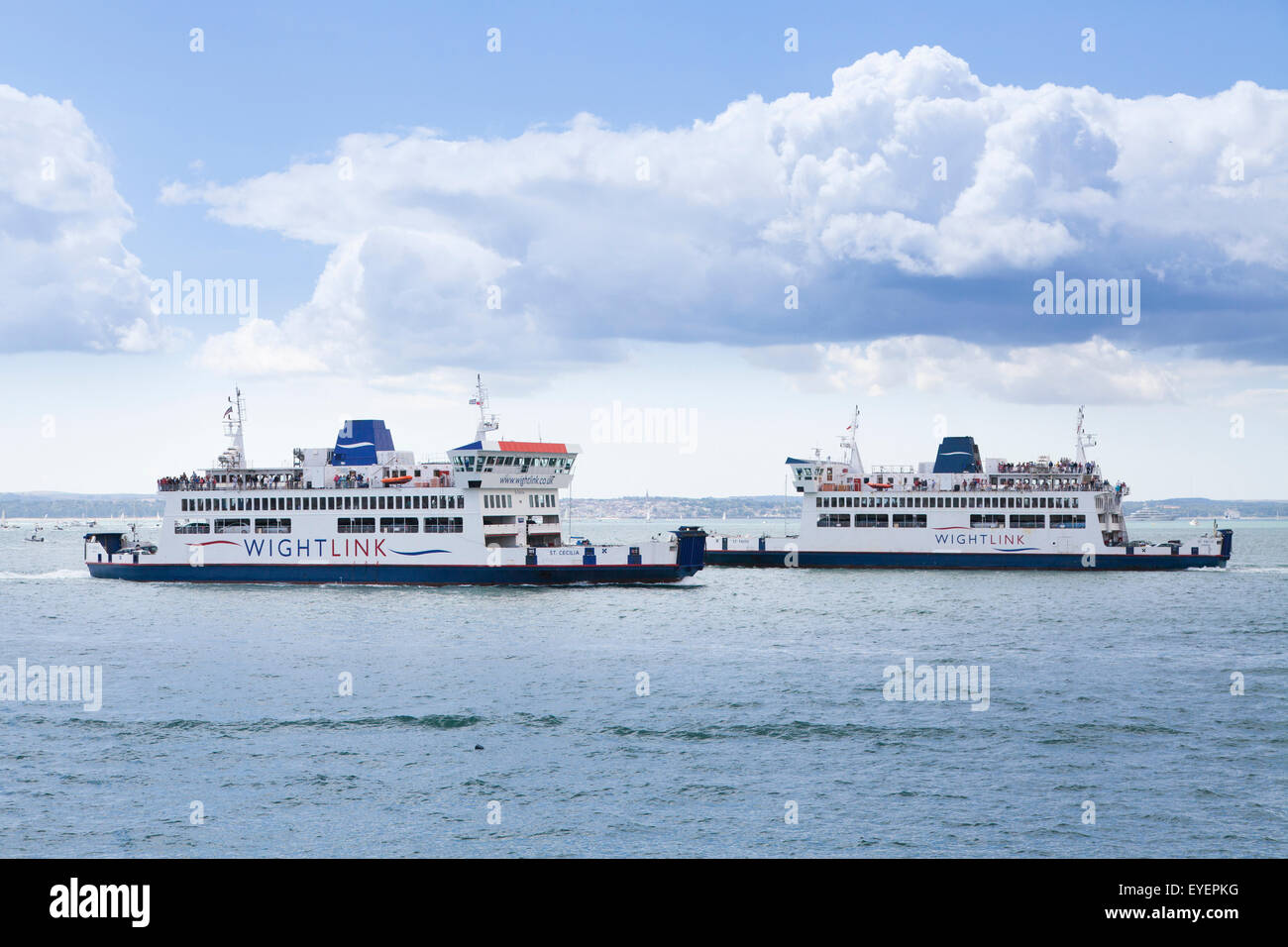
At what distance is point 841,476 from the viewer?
91.4 m

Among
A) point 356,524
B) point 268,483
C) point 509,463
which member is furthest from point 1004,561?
point 268,483

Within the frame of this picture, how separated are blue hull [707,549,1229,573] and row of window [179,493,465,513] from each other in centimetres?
3398

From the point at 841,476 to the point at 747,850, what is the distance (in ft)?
236

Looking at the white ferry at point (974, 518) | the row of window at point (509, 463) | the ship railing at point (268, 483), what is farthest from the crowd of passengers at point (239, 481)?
the white ferry at point (974, 518)

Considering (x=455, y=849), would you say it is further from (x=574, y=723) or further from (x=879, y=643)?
(x=879, y=643)

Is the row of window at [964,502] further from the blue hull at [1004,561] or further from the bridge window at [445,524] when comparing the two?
the bridge window at [445,524]

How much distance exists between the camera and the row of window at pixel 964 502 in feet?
281

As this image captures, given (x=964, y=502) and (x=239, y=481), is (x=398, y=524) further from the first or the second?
(x=964, y=502)

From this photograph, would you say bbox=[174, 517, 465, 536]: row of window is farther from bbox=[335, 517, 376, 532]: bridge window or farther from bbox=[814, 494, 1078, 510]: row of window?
bbox=[814, 494, 1078, 510]: row of window

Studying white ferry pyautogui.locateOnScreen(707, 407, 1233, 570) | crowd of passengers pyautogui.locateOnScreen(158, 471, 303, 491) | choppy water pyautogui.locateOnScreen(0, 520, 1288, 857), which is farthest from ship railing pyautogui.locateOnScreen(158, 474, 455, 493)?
white ferry pyautogui.locateOnScreen(707, 407, 1233, 570)

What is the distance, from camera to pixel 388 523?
7088 cm

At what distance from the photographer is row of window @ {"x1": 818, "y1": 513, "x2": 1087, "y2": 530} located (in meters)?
85.6

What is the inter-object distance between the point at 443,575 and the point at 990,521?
4156cm

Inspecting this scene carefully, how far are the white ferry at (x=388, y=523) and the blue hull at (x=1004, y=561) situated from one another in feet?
74.8
